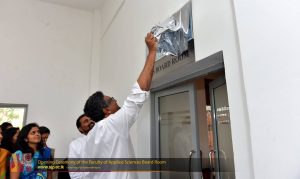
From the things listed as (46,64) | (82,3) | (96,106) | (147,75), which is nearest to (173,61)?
(147,75)

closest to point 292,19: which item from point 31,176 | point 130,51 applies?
→ point 130,51

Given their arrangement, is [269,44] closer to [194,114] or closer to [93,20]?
[194,114]

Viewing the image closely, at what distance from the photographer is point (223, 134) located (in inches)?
62.7

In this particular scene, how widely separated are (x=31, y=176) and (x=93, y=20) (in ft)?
11.4

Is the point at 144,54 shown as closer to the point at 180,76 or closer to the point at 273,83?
the point at 180,76

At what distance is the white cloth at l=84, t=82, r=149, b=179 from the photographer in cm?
142

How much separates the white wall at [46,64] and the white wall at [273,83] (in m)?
3.71

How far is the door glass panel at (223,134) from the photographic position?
5.06ft

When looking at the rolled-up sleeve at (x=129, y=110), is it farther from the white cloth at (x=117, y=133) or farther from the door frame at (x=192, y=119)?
the door frame at (x=192, y=119)

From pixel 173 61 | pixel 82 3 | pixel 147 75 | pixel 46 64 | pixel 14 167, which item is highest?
pixel 82 3

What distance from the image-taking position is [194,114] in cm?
175

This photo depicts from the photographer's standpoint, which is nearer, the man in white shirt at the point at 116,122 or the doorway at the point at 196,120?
the man in white shirt at the point at 116,122

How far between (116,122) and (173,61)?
0.77m

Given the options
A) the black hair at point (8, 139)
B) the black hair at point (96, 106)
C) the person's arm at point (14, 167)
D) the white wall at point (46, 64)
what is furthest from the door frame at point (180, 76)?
the white wall at point (46, 64)
